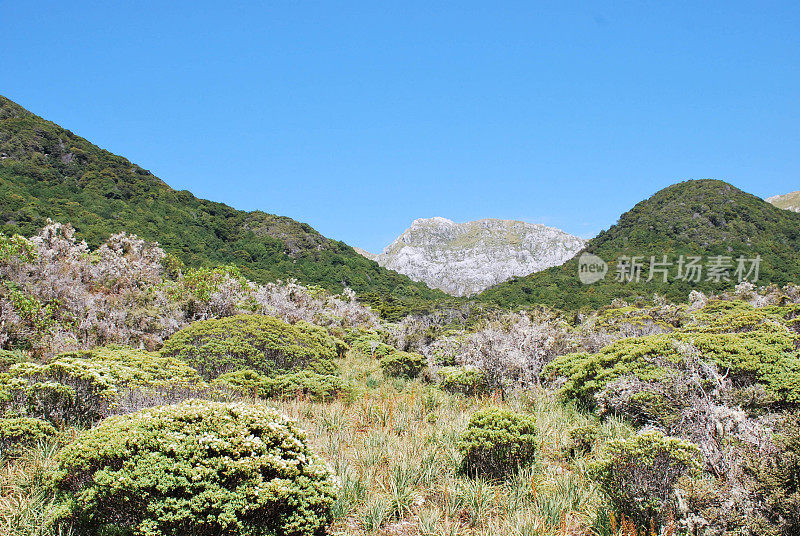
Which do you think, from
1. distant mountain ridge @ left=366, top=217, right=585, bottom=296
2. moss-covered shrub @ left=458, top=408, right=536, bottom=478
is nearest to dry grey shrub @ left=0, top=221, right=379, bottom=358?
moss-covered shrub @ left=458, top=408, right=536, bottom=478

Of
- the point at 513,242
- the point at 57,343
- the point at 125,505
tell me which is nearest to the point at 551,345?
the point at 125,505

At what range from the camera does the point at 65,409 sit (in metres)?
4.84

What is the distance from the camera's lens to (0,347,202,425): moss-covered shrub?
4.68m

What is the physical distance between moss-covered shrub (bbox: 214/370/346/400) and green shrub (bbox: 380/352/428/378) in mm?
2761

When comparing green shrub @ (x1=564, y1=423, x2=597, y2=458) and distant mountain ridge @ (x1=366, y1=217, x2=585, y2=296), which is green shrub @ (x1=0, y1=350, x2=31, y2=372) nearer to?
green shrub @ (x1=564, y1=423, x2=597, y2=458)

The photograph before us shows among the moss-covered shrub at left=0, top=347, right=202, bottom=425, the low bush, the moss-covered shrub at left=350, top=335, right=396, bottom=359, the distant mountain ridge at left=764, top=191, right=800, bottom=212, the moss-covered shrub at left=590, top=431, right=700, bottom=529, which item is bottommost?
the moss-covered shrub at left=350, top=335, right=396, bottom=359

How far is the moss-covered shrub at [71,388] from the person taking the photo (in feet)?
15.4

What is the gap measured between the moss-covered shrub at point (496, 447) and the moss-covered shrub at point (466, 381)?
3.21 m

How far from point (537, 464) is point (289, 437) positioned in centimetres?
262

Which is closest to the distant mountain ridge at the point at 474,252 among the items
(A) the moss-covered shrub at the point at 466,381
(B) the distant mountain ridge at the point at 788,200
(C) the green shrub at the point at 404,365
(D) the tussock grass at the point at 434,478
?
(B) the distant mountain ridge at the point at 788,200

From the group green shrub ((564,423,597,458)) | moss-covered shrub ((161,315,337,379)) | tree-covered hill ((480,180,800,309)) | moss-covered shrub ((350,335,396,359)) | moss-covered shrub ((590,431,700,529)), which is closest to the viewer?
moss-covered shrub ((590,431,700,529))

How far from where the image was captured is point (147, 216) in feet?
124

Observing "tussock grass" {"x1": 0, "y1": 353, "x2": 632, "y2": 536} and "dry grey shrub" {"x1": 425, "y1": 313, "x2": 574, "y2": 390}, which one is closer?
"tussock grass" {"x1": 0, "y1": 353, "x2": 632, "y2": 536}

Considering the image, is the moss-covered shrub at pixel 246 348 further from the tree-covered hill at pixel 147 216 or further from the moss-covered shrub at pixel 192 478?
the tree-covered hill at pixel 147 216
